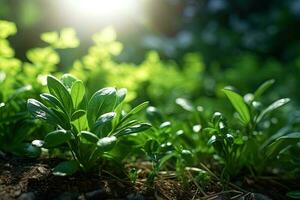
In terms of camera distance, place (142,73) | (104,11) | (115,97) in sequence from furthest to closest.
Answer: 1. (104,11)
2. (142,73)
3. (115,97)

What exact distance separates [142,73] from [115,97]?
4.00ft

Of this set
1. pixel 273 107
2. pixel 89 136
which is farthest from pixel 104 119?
pixel 273 107

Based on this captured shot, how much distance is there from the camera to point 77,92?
179cm

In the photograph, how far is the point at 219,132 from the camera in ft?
6.18

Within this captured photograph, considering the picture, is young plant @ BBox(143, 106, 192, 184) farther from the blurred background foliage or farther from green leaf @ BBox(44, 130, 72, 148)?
the blurred background foliage

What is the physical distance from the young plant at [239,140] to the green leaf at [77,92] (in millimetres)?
521

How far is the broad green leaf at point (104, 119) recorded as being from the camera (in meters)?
1.65

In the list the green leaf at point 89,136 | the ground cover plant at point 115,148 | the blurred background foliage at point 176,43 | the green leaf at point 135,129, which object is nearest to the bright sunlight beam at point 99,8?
the blurred background foliage at point 176,43

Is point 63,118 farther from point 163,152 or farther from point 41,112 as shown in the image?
point 163,152

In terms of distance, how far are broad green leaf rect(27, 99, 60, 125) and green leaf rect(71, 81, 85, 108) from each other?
0.11m

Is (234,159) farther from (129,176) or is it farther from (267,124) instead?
(267,124)

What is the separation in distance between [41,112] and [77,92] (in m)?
0.16

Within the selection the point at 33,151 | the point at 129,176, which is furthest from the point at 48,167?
the point at 129,176

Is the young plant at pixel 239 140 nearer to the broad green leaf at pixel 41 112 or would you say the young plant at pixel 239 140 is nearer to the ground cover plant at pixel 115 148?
the ground cover plant at pixel 115 148
